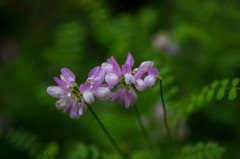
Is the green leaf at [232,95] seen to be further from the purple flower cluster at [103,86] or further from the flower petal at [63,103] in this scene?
the flower petal at [63,103]

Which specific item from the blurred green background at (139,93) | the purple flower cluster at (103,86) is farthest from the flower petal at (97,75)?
the blurred green background at (139,93)

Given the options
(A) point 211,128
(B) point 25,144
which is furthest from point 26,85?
(A) point 211,128

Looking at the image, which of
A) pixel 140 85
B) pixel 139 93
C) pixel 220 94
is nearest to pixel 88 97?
pixel 140 85

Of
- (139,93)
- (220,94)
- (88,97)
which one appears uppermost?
(139,93)

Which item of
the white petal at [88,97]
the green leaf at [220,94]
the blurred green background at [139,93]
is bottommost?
the white petal at [88,97]

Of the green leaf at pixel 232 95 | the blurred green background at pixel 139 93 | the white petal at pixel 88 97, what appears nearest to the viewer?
the white petal at pixel 88 97

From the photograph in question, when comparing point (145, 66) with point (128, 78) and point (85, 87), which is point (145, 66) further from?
point (85, 87)

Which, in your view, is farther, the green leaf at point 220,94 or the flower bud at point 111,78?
the green leaf at point 220,94

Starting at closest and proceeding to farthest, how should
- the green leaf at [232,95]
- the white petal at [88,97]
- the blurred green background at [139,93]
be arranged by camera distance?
the white petal at [88,97] < the green leaf at [232,95] < the blurred green background at [139,93]

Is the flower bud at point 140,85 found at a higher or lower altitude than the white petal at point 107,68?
lower
